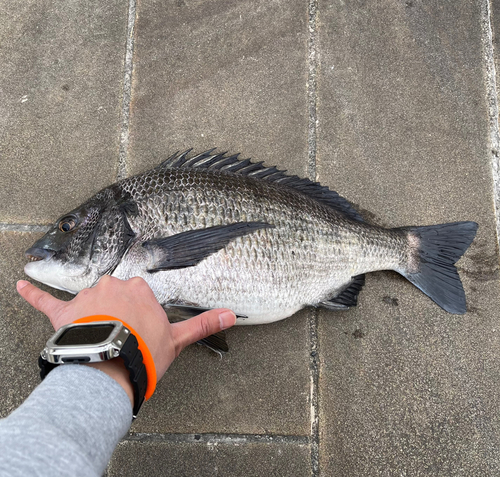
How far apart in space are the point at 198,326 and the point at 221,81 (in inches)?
67.9

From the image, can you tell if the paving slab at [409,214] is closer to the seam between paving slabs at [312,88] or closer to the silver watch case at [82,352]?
the seam between paving slabs at [312,88]

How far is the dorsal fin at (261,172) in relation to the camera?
2.18 metres

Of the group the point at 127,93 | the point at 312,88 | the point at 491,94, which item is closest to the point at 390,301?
the point at 312,88

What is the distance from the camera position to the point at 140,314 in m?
1.44

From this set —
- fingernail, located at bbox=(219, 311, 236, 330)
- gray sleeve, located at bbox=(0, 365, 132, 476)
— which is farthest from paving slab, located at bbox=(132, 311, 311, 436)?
gray sleeve, located at bbox=(0, 365, 132, 476)

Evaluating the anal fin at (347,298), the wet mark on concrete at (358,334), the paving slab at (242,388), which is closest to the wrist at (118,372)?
the paving slab at (242,388)

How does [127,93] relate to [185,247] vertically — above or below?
above

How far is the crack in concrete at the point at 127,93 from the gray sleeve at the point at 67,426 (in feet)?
5.06

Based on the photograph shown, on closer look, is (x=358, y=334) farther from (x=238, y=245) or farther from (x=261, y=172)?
(x=261, y=172)

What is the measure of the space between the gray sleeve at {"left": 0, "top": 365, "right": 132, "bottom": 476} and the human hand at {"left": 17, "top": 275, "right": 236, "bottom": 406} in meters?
0.11

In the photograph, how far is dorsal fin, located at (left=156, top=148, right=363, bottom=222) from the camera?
2.18m

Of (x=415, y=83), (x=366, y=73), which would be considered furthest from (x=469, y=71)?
(x=366, y=73)

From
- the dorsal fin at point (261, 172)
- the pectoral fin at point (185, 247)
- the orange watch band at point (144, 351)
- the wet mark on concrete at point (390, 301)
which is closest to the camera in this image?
the orange watch band at point (144, 351)

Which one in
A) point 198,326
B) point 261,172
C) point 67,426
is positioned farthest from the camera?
point 261,172
